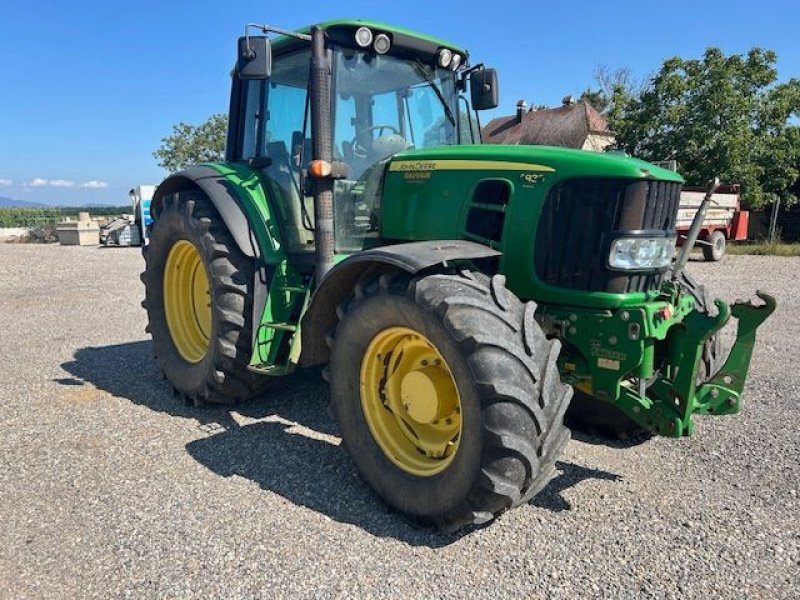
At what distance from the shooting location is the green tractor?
2803 mm

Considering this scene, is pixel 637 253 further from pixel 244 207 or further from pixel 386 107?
pixel 244 207

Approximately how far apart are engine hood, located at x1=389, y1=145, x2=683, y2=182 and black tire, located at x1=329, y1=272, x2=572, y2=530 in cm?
74

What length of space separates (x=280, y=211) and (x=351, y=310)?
1438 mm

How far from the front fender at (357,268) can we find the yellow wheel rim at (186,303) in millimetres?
1701

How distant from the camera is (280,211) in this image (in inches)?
174

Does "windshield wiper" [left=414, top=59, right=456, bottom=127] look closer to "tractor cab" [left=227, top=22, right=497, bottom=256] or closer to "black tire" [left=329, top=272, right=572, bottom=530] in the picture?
"tractor cab" [left=227, top=22, right=497, bottom=256]

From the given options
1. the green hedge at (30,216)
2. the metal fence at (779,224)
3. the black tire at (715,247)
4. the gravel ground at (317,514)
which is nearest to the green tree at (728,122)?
the metal fence at (779,224)

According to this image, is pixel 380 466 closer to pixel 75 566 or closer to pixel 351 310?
pixel 351 310

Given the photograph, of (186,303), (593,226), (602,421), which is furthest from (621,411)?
(186,303)

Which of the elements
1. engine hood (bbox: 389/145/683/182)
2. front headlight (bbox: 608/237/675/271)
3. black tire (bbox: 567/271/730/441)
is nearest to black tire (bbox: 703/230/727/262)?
black tire (bbox: 567/271/730/441)

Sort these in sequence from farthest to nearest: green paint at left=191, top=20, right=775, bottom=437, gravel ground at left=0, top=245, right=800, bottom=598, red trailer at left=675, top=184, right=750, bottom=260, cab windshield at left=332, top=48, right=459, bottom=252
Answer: red trailer at left=675, top=184, right=750, bottom=260 < cab windshield at left=332, top=48, right=459, bottom=252 < green paint at left=191, top=20, right=775, bottom=437 < gravel ground at left=0, top=245, right=800, bottom=598

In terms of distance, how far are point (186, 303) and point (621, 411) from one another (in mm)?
3483

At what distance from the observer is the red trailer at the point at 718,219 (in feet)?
48.4

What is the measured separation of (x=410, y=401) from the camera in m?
3.16
